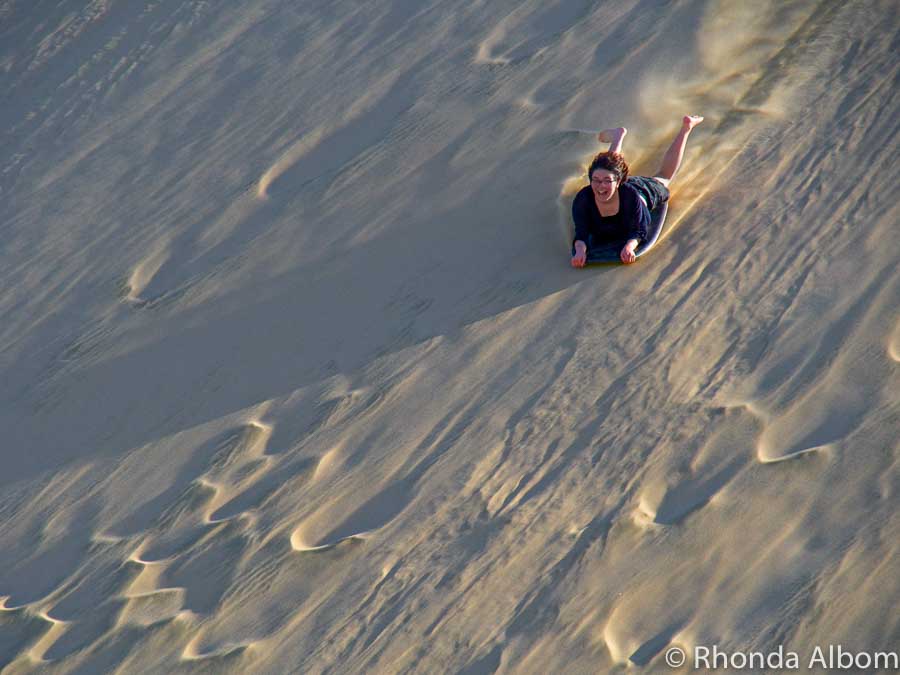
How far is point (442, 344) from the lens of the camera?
428cm

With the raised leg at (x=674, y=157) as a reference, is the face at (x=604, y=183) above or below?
above

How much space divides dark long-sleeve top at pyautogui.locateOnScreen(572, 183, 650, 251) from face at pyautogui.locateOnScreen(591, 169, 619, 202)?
10 cm

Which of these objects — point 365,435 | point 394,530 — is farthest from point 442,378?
point 394,530

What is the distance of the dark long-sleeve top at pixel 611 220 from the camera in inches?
171

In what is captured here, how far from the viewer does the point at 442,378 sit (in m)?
4.14

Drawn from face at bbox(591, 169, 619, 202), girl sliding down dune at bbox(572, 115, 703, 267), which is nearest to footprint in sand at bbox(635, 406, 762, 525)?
girl sliding down dune at bbox(572, 115, 703, 267)

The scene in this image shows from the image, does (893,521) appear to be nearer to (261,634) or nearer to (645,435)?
(645,435)

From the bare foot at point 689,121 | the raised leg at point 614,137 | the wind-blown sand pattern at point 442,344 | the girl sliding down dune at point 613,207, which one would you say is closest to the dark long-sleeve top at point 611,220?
the girl sliding down dune at point 613,207

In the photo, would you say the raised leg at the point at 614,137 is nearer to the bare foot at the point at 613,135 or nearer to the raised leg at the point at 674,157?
the bare foot at the point at 613,135

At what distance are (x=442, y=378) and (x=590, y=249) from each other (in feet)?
3.26

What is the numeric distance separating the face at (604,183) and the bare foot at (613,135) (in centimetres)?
53

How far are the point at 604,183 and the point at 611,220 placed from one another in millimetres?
225

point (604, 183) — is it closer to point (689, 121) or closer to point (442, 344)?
point (689, 121)

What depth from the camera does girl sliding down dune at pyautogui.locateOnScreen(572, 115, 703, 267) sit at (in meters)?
4.29
